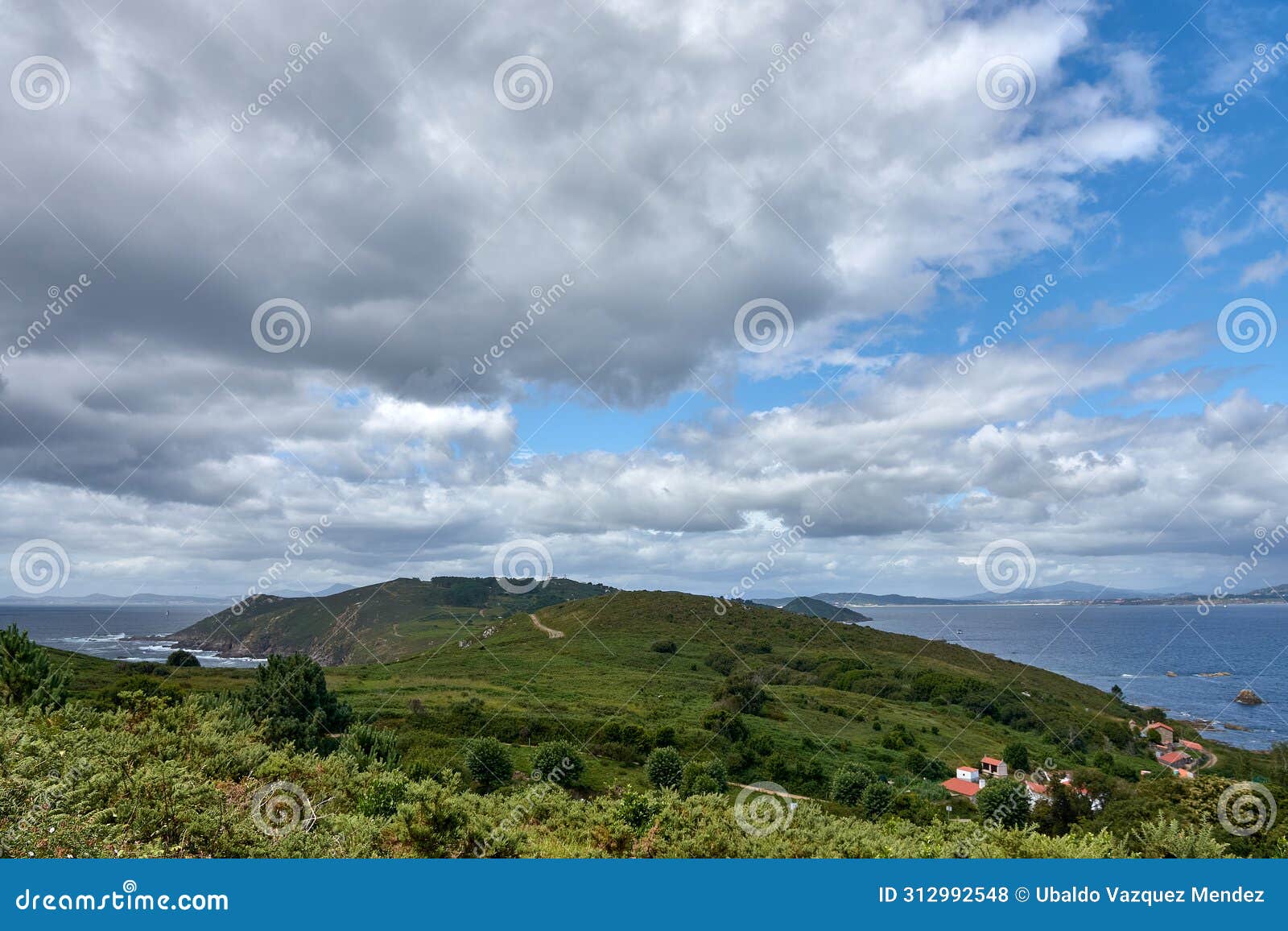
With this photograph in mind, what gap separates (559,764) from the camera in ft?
137

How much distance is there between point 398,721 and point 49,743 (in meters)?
46.7

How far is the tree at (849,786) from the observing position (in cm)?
4775

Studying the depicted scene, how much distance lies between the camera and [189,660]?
90.5 meters

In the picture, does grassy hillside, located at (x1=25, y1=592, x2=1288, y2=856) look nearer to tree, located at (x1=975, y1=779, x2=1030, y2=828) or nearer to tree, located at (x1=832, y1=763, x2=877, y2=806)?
tree, located at (x1=975, y1=779, x2=1030, y2=828)

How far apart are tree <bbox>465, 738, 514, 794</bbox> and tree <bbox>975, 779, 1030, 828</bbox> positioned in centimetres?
2950

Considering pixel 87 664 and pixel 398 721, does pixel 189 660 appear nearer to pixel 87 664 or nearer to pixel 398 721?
pixel 87 664

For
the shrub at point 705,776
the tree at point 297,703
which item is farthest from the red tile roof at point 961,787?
the tree at point 297,703

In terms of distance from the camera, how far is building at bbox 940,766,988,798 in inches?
2085

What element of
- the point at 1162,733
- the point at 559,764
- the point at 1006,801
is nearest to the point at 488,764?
the point at 559,764

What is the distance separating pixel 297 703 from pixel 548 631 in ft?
313

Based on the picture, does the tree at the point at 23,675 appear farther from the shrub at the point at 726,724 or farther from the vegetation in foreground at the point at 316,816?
the shrub at the point at 726,724

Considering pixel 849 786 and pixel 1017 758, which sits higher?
pixel 849 786

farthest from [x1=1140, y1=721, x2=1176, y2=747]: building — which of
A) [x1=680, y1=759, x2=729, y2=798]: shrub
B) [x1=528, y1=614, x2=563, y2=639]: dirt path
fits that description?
[x1=528, y1=614, x2=563, y2=639]: dirt path

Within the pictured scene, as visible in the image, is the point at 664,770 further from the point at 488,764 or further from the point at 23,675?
the point at 23,675
